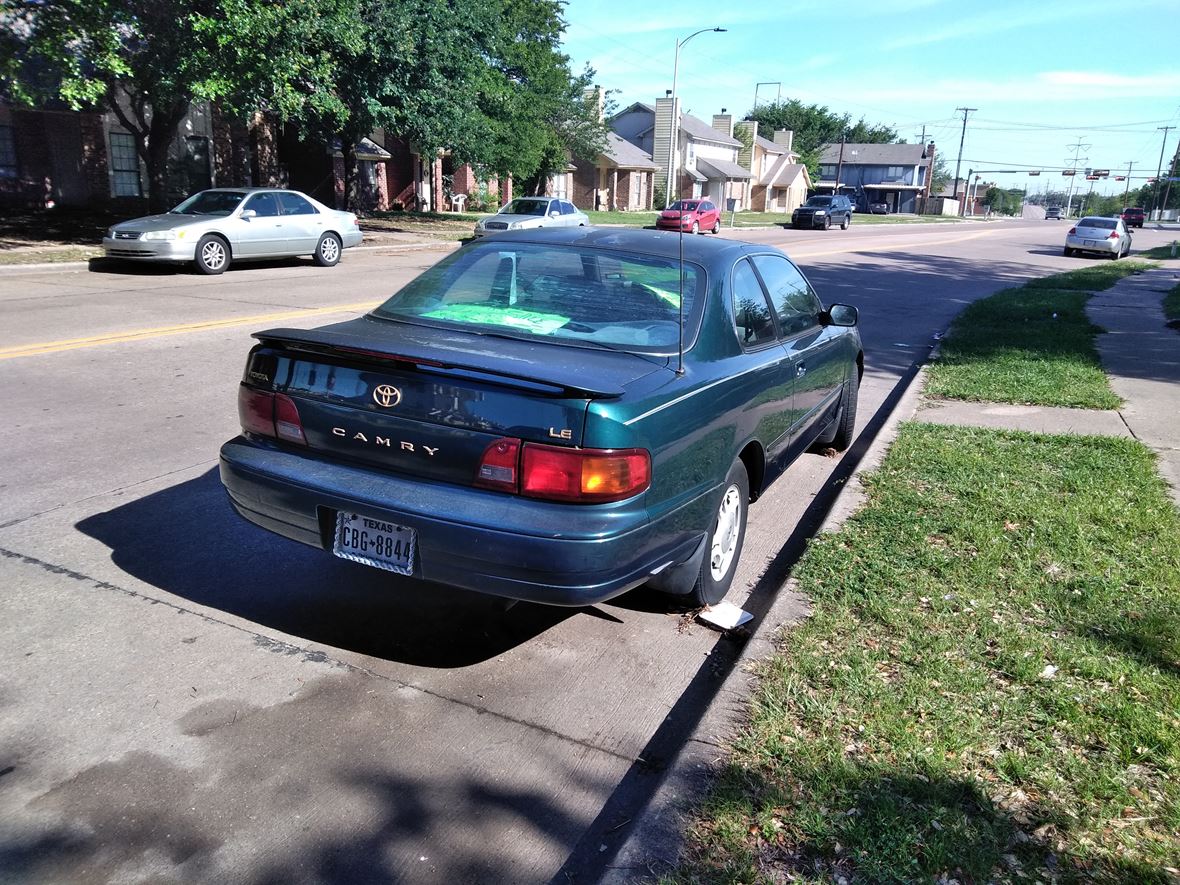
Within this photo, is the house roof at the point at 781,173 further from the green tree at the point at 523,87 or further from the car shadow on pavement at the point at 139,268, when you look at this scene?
the car shadow on pavement at the point at 139,268

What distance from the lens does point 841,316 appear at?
5816 mm

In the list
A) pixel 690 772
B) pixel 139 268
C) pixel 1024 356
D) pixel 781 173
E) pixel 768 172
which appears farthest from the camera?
pixel 768 172

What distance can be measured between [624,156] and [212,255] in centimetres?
4577

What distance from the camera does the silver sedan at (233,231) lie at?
15523 mm

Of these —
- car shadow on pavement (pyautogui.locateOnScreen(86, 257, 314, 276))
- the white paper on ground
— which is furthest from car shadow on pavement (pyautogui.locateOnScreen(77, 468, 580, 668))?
car shadow on pavement (pyautogui.locateOnScreen(86, 257, 314, 276))

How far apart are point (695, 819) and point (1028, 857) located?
0.94m

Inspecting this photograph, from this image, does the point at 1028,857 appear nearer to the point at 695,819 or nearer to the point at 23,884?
the point at 695,819

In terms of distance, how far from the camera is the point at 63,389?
→ 7543 millimetres

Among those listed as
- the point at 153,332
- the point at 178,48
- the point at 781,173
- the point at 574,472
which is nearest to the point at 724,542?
the point at 574,472

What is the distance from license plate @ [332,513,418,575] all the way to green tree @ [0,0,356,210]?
1614cm

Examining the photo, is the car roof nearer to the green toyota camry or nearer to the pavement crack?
the green toyota camry

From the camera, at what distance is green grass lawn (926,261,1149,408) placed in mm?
8539

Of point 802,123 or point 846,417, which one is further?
point 802,123

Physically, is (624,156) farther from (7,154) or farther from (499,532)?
(499,532)
